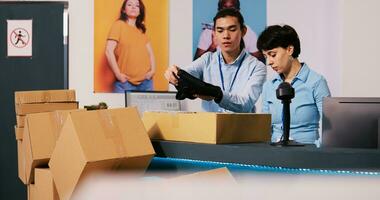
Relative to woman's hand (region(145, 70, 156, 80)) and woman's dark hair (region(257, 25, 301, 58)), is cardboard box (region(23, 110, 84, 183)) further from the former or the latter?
woman's dark hair (region(257, 25, 301, 58))

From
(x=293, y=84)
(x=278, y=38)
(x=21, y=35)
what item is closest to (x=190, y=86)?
(x=293, y=84)

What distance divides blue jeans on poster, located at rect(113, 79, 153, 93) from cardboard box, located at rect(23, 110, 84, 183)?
5.48 feet

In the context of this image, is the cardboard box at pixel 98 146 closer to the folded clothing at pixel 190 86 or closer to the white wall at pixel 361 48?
the folded clothing at pixel 190 86

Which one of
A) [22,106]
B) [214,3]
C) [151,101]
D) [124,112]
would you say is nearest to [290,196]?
[124,112]

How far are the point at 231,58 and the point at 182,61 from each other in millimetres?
406

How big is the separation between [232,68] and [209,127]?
196cm

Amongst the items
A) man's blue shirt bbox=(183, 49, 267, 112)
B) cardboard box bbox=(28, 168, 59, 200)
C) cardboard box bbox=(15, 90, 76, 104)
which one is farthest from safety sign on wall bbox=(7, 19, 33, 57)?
cardboard box bbox=(28, 168, 59, 200)

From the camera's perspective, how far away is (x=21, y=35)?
12.9 feet

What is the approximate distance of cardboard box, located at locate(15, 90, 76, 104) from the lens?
2.81 m

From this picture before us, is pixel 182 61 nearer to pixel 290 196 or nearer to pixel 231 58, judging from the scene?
pixel 231 58

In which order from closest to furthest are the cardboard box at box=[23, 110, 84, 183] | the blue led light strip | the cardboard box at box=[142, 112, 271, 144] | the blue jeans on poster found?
the blue led light strip
the cardboard box at box=[142, 112, 271, 144]
the cardboard box at box=[23, 110, 84, 183]
the blue jeans on poster

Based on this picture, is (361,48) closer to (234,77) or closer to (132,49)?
(234,77)

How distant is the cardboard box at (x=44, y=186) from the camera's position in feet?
6.41

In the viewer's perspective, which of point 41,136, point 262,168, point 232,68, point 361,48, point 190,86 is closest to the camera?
point 262,168
